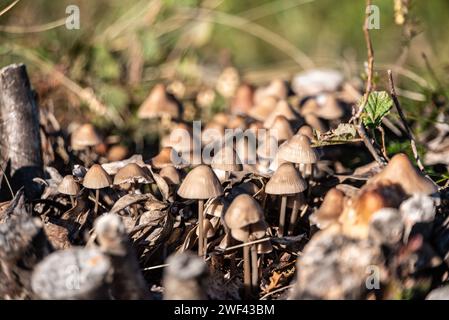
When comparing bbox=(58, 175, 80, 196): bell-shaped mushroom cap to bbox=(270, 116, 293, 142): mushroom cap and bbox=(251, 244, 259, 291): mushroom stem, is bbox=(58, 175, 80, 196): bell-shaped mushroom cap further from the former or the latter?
bbox=(270, 116, 293, 142): mushroom cap

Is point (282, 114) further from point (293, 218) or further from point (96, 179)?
point (96, 179)

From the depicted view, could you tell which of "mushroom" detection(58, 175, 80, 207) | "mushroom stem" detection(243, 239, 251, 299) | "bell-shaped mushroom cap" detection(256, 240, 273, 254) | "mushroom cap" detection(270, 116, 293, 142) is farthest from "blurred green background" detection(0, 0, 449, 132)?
"mushroom stem" detection(243, 239, 251, 299)

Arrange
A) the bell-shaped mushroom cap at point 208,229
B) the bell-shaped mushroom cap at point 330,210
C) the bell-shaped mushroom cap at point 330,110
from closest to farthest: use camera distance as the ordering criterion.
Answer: the bell-shaped mushroom cap at point 330,210 → the bell-shaped mushroom cap at point 208,229 → the bell-shaped mushroom cap at point 330,110

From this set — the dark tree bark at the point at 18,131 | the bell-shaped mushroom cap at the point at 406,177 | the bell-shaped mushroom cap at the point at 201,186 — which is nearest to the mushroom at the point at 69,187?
the dark tree bark at the point at 18,131

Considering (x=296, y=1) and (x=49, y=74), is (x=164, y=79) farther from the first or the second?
(x=296, y=1)

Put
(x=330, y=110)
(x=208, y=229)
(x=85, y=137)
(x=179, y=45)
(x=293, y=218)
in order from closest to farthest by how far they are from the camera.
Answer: (x=208, y=229) → (x=293, y=218) → (x=85, y=137) → (x=330, y=110) → (x=179, y=45)

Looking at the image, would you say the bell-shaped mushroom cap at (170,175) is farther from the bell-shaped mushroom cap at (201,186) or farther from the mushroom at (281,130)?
A: the mushroom at (281,130)

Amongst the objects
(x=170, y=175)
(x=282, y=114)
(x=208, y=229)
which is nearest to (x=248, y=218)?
(x=208, y=229)
